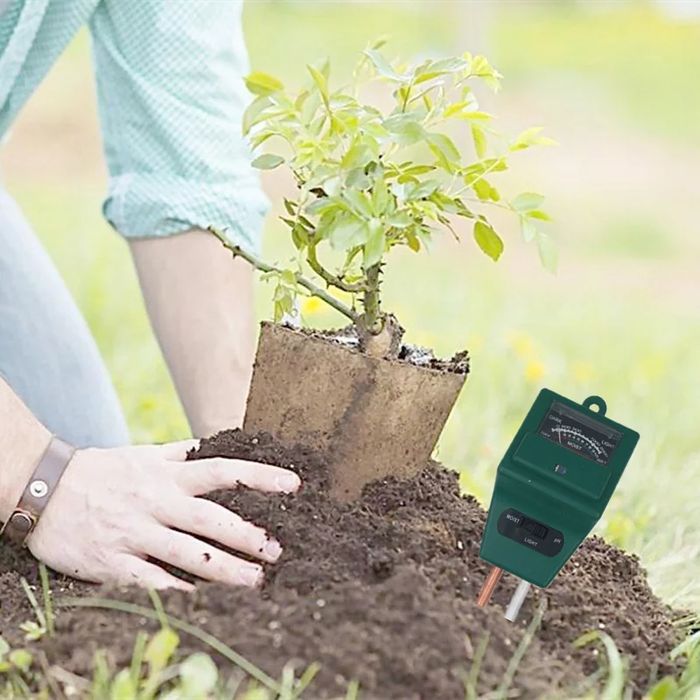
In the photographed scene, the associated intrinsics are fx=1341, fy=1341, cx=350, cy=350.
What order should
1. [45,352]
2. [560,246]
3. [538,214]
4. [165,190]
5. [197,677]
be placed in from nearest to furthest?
[197,677]
[538,214]
[165,190]
[45,352]
[560,246]

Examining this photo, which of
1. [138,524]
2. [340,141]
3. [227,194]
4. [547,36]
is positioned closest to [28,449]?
[138,524]

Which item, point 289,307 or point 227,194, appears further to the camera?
point 227,194

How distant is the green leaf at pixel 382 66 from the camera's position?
1.51 m

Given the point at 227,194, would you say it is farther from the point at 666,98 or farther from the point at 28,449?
the point at 666,98

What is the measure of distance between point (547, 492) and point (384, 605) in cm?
25

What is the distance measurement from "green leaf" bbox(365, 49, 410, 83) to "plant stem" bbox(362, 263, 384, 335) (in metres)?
0.22

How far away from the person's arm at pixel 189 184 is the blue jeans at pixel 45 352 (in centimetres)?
24

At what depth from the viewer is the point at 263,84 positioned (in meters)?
1.54

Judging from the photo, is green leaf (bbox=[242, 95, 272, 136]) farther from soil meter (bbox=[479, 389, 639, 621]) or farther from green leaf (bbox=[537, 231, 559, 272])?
soil meter (bbox=[479, 389, 639, 621])

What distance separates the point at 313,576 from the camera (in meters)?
1.42

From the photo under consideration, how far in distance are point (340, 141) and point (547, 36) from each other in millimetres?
13096

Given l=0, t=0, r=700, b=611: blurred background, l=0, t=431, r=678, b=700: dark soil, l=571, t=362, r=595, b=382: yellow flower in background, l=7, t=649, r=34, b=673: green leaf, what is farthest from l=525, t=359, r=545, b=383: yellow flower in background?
l=7, t=649, r=34, b=673: green leaf

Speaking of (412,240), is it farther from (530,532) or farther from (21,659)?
(21,659)

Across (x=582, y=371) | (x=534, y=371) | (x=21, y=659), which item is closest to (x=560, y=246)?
(x=582, y=371)
